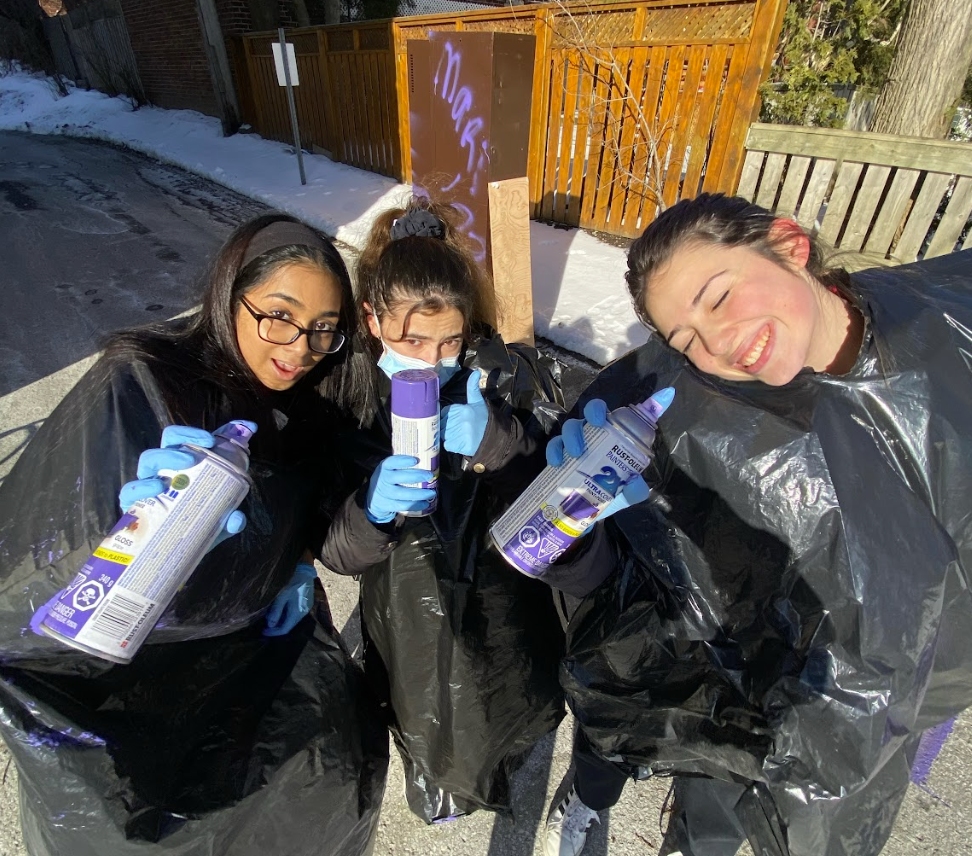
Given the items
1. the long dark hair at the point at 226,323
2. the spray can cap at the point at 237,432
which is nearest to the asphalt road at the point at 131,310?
the long dark hair at the point at 226,323

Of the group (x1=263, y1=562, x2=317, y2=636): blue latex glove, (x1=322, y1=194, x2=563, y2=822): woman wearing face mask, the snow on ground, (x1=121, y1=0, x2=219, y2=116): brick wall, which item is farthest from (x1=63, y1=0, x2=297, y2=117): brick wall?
(x1=263, y1=562, x2=317, y2=636): blue latex glove

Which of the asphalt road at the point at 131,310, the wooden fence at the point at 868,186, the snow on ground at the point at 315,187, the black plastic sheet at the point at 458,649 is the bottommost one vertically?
the asphalt road at the point at 131,310

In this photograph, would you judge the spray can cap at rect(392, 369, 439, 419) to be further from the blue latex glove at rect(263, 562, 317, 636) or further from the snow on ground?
the snow on ground

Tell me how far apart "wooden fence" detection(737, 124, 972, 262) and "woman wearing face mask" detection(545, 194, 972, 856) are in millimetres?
3144

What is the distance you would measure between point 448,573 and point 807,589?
34.1 inches

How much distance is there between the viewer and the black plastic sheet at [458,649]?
144cm

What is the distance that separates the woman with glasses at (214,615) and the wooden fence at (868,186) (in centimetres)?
406

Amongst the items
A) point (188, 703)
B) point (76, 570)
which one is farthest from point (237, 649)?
point (76, 570)

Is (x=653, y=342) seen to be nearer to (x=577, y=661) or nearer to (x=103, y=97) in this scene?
(x=577, y=661)

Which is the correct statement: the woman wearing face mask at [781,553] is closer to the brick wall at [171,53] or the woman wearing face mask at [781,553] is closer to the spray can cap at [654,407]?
the spray can cap at [654,407]

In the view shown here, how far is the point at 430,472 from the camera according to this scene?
1258 millimetres

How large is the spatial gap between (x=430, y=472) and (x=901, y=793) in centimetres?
129

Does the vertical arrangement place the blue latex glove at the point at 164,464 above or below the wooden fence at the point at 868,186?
above

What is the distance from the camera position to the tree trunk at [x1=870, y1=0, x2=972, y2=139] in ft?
14.9
